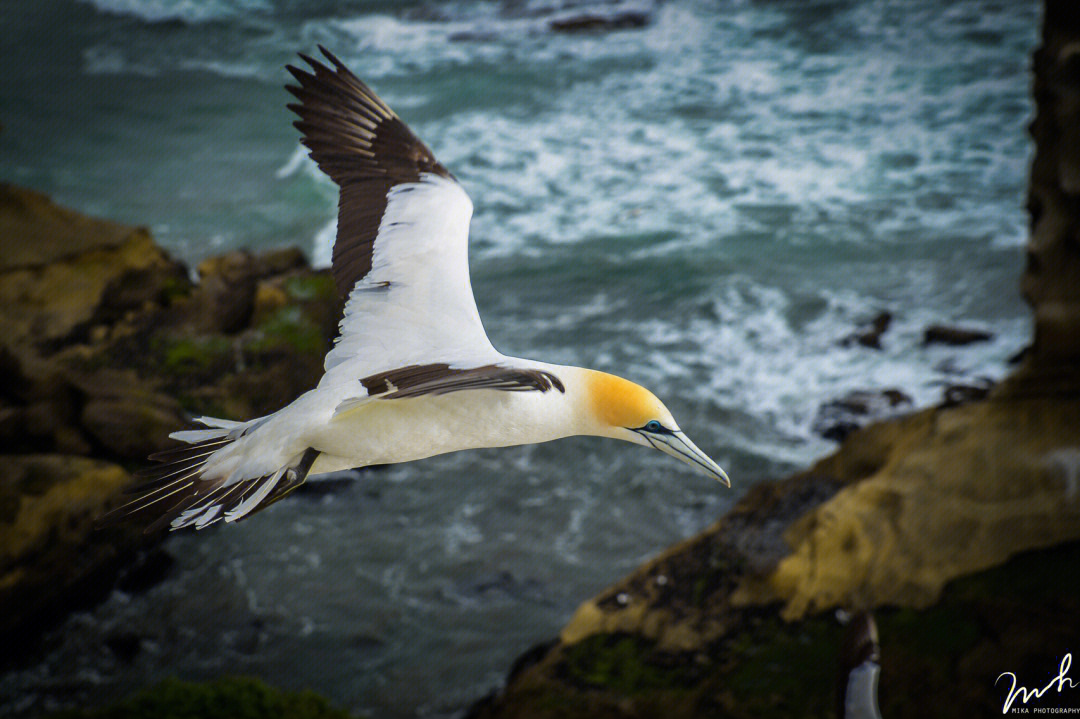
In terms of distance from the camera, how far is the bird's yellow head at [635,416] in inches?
144

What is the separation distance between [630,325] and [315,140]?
740cm

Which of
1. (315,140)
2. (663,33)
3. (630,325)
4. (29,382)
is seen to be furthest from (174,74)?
(315,140)

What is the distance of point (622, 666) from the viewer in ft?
18.1

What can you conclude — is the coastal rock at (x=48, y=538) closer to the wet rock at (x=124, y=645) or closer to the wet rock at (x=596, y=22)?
the wet rock at (x=124, y=645)

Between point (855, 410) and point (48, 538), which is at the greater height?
point (48, 538)

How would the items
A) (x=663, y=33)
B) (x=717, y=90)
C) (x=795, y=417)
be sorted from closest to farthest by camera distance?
(x=795, y=417) < (x=717, y=90) < (x=663, y=33)

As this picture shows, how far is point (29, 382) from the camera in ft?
27.1

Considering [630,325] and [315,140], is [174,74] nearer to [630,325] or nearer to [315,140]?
[630,325]

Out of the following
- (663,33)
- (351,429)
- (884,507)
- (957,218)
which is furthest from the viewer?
(663,33)

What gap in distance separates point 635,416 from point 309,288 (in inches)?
250

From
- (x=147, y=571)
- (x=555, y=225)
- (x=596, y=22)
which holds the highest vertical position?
(x=596, y=22)

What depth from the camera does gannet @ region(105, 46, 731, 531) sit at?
11.5 feet

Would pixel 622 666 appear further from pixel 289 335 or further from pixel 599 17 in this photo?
pixel 599 17

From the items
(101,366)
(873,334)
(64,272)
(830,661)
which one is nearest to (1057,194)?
(830,661)
